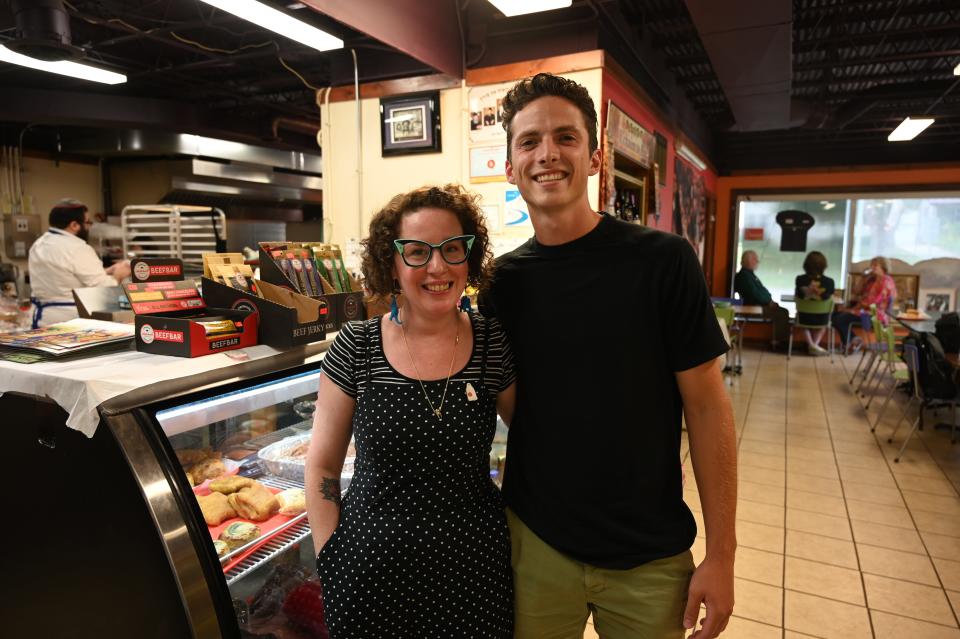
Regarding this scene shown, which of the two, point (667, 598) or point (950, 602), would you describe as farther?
point (950, 602)

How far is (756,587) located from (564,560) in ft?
7.60

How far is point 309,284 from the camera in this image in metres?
2.21

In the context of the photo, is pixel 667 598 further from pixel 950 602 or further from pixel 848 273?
pixel 848 273

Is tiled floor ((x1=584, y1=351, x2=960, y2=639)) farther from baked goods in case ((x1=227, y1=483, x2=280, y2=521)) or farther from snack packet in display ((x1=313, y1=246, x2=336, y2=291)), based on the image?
snack packet in display ((x1=313, y1=246, x2=336, y2=291))

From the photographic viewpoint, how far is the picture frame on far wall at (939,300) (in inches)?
368

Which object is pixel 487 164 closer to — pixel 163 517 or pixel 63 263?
pixel 163 517

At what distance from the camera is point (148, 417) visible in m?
1.43

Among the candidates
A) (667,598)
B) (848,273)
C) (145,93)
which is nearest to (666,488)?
(667,598)

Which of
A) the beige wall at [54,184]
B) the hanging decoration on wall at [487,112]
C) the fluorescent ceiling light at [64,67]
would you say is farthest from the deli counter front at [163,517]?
the beige wall at [54,184]

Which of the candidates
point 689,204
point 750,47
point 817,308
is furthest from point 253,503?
point 817,308

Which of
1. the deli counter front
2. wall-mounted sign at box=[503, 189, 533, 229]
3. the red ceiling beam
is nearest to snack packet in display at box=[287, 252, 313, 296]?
the deli counter front

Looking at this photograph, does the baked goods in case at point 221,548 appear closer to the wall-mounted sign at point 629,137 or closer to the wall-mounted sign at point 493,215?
the wall-mounted sign at point 493,215

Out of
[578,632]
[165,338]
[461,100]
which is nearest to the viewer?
[578,632]

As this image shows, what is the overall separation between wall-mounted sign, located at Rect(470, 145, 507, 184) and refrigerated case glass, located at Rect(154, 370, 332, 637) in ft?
7.73
